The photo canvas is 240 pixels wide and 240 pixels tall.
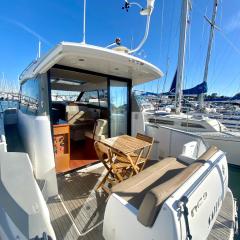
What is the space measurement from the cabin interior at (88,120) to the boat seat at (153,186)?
5.93ft

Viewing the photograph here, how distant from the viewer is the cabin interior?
3412 mm

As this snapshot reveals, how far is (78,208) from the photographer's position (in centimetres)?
252

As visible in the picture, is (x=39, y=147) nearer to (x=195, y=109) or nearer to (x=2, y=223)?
(x=2, y=223)

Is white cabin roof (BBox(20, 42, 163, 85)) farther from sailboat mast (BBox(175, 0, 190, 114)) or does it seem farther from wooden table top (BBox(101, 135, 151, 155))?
sailboat mast (BBox(175, 0, 190, 114))

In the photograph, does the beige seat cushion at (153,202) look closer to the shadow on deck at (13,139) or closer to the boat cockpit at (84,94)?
the boat cockpit at (84,94)

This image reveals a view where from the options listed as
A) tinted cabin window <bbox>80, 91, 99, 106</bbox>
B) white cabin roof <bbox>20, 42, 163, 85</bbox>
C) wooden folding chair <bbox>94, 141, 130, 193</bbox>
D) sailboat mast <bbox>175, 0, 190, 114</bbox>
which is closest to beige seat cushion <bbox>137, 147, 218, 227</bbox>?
wooden folding chair <bbox>94, 141, 130, 193</bbox>

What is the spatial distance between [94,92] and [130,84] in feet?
6.93

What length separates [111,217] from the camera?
1.65 meters

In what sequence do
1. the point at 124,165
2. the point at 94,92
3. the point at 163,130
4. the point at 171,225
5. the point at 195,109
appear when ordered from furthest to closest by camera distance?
the point at 195,109, the point at 94,92, the point at 163,130, the point at 124,165, the point at 171,225

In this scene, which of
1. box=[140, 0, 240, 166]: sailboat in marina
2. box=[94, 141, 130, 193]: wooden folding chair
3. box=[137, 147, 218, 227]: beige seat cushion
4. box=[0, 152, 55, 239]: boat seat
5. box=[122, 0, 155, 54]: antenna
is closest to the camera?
box=[137, 147, 218, 227]: beige seat cushion

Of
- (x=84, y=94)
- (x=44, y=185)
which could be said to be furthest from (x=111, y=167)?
(x=84, y=94)

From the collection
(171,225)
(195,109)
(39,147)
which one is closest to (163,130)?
(39,147)

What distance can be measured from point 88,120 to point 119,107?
4.69 feet

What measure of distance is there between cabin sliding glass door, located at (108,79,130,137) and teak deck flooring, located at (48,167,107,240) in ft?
4.24
